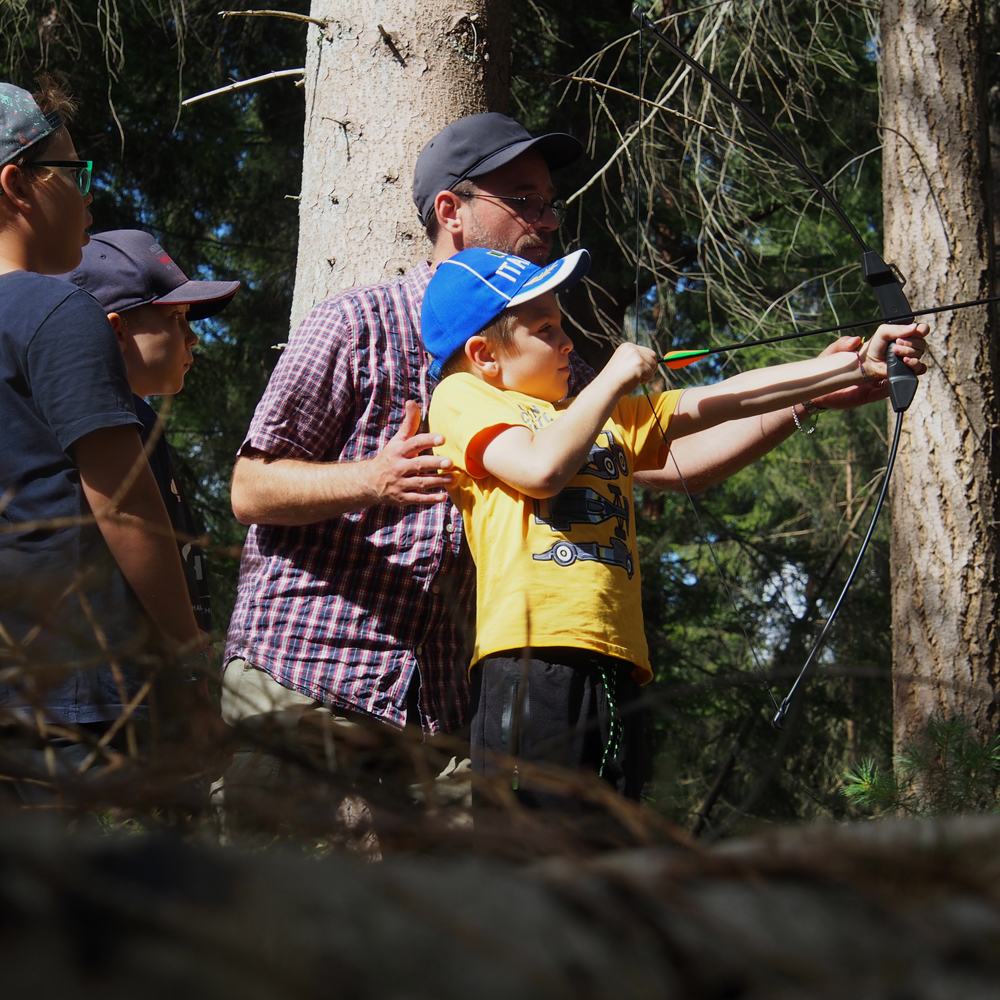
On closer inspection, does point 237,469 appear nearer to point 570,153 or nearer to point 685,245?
point 570,153

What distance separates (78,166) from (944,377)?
3.33 metres

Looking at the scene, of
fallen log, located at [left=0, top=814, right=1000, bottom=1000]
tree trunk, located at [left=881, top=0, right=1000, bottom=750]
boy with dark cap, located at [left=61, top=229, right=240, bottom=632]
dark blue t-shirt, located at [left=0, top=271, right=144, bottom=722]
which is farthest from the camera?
tree trunk, located at [left=881, top=0, right=1000, bottom=750]

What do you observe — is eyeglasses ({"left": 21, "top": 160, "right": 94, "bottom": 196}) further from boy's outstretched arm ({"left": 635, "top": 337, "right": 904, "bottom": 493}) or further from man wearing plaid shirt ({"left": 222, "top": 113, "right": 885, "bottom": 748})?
boy's outstretched arm ({"left": 635, "top": 337, "right": 904, "bottom": 493})

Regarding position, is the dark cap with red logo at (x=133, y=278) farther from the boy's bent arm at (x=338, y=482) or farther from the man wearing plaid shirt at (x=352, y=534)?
the boy's bent arm at (x=338, y=482)

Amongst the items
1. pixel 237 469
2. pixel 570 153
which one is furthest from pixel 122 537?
pixel 570 153

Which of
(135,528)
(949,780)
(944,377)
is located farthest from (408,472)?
(944,377)

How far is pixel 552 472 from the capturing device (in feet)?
6.28

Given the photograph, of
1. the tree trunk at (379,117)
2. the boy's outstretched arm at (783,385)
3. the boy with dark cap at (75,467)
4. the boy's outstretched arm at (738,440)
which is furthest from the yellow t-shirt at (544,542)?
the tree trunk at (379,117)

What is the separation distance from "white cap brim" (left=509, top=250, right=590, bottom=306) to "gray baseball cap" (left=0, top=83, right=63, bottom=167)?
92 cm

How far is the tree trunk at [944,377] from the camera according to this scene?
4.12 meters

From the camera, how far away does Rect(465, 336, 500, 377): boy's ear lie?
2.24 metres

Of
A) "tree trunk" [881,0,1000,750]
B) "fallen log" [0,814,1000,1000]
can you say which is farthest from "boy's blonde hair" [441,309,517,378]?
"tree trunk" [881,0,1000,750]

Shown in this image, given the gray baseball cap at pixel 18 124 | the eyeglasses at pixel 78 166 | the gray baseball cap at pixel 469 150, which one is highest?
the gray baseball cap at pixel 469 150

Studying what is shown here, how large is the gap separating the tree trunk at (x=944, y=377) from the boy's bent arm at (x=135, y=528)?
9.98 feet
